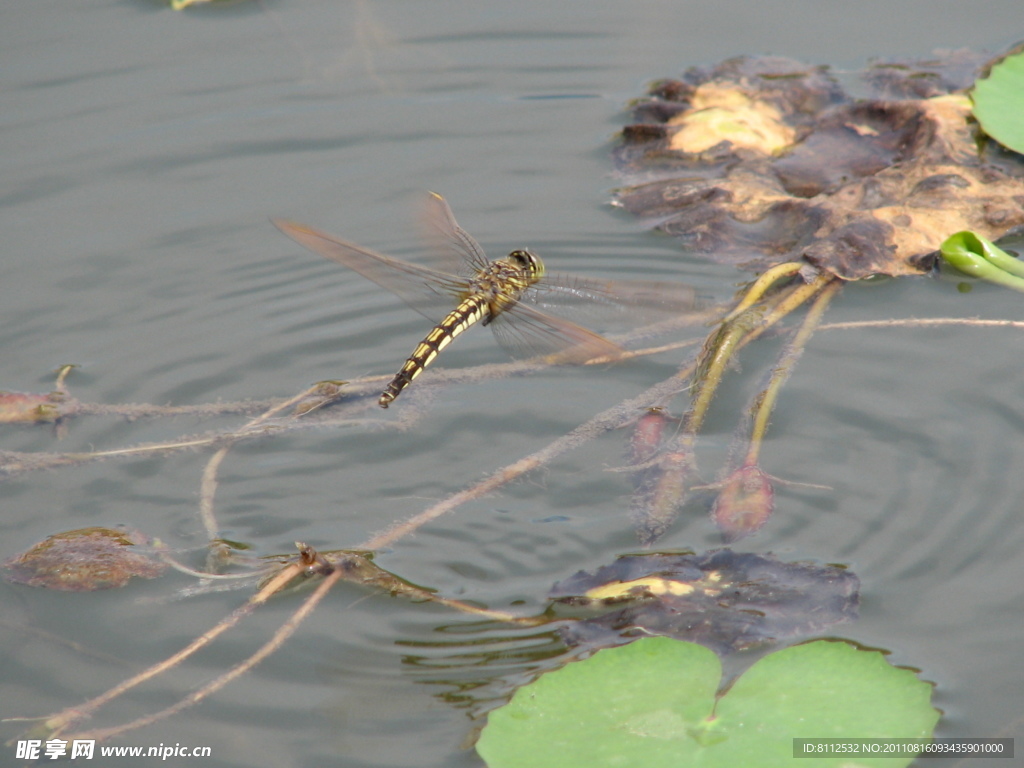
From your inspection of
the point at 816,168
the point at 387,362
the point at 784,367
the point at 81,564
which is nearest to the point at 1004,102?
the point at 816,168

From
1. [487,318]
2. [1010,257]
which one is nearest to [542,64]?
[487,318]

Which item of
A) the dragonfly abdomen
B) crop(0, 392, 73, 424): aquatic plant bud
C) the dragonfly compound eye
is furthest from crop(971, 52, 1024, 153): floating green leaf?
crop(0, 392, 73, 424): aquatic plant bud

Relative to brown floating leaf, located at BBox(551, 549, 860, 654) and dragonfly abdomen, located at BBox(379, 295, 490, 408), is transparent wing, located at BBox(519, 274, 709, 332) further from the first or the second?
brown floating leaf, located at BBox(551, 549, 860, 654)

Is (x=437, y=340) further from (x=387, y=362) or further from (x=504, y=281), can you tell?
(x=504, y=281)

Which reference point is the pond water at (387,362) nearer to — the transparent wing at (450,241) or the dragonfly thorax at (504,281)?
the dragonfly thorax at (504,281)

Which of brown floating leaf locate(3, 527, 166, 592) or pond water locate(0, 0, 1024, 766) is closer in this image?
pond water locate(0, 0, 1024, 766)

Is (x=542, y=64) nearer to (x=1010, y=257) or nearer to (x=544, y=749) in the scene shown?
(x=1010, y=257)
